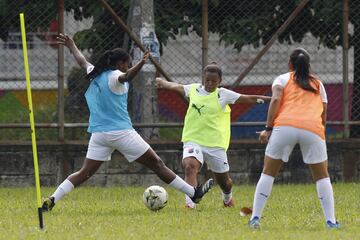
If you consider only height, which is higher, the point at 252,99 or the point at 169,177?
the point at 252,99

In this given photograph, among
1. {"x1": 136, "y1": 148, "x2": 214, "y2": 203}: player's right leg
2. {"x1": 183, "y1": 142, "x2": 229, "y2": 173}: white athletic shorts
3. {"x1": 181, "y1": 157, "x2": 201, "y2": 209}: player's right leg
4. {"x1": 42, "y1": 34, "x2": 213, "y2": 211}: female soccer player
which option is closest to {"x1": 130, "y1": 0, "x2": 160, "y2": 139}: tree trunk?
{"x1": 183, "y1": 142, "x2": 229, "y2": 173}: white athletic shorts

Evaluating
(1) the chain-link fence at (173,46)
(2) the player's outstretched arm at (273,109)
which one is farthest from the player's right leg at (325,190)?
(1) the chain-link fence at (173,46)

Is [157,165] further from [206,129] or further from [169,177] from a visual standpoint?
[206,129]

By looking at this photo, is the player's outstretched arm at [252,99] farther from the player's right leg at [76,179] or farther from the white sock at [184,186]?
the player's right leg at [76,179]

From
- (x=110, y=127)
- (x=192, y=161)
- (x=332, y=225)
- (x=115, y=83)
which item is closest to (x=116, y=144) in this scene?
(x=110, y=127)

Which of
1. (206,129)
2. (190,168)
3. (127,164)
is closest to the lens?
(190,168)

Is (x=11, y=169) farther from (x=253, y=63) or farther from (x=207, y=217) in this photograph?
(x=207, y=217)

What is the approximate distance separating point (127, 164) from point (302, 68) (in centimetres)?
644

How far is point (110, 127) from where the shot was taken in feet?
39.7

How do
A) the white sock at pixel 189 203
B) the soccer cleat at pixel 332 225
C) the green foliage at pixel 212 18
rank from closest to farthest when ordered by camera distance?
the soccer cleat at pixel 332 225
the white sock at pixel 189 203
the green foliage at pixel 212 18

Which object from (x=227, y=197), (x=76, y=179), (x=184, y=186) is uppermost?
(x=76, y=179)

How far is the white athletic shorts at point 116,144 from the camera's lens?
12109 mm

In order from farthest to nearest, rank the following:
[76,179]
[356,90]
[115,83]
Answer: [356,90], [76,179], [115,83]

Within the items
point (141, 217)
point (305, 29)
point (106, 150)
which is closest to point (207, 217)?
point (141, 217)
